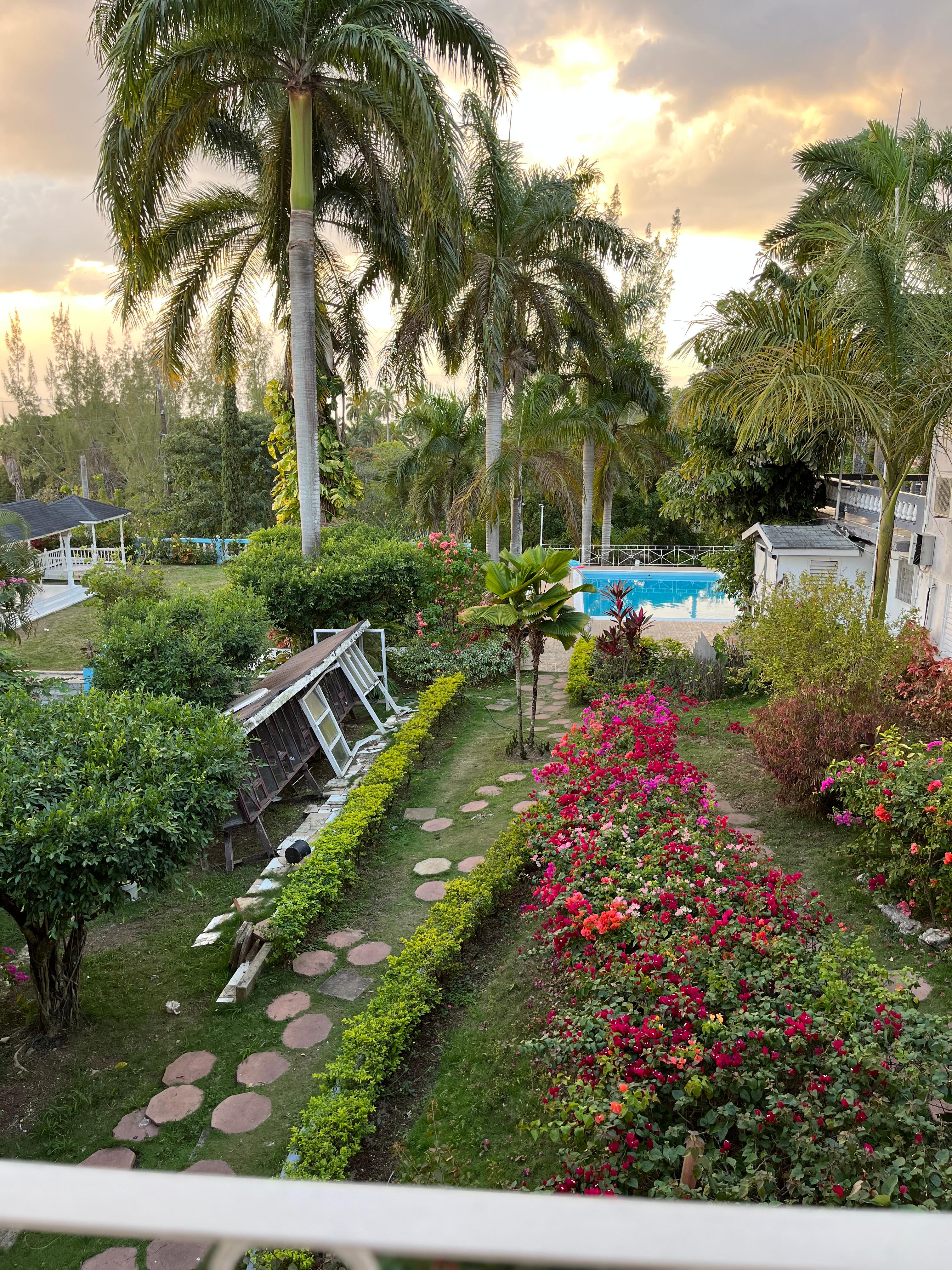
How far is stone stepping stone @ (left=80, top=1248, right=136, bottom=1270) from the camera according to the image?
11.4ft

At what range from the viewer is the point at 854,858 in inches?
256

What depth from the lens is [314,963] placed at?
221 inches

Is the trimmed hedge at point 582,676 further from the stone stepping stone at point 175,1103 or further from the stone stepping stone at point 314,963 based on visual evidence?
the stone stepping stone at point 175,1103

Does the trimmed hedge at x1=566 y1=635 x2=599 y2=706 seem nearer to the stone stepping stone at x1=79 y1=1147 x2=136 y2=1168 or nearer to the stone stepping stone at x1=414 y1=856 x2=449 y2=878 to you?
the stone stepping stone at x1=414 y1=856 x2=449 y2=878

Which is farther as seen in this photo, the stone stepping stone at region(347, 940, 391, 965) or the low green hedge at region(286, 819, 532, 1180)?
the stone stepping stone at region(347, 940, 391, 965)

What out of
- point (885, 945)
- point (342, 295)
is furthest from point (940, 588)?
point (342, 295)

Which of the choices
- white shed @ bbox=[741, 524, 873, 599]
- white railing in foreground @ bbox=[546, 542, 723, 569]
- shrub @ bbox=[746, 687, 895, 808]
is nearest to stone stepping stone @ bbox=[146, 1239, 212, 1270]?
shrub @ bbox=[746, 687, 895, 808]

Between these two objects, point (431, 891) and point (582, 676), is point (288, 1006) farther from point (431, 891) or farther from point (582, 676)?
point (582, 676)

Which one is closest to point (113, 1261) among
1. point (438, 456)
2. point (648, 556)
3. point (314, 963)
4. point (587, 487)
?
point (314, 963)

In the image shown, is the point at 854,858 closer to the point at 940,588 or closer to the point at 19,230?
the point at 940,588

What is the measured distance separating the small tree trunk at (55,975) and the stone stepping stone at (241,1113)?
123cm

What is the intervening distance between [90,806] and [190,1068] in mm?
1654

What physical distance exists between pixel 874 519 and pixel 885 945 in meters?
10.1

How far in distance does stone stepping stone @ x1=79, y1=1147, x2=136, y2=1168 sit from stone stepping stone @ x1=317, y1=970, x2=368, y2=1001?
146 centimetres
